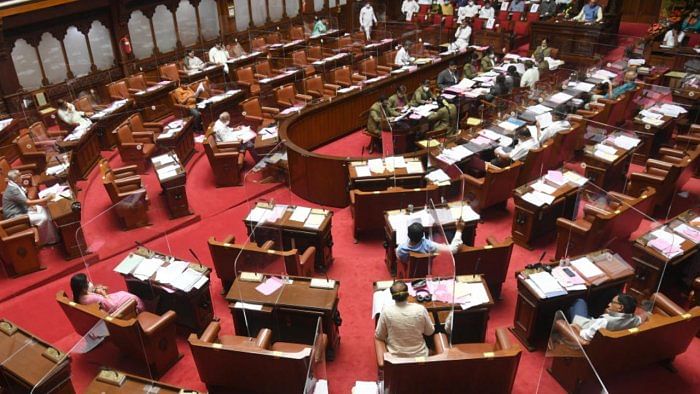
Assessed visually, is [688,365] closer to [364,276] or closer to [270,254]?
[364,276]

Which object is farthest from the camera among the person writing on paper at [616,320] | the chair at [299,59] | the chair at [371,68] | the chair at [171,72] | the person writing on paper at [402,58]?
the chair at [299,59]

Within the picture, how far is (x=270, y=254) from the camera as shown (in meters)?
5.67

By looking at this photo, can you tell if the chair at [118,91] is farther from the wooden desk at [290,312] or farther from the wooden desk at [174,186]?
the wooden desk at [290,312]

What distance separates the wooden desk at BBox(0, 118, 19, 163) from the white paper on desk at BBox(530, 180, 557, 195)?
9228 millimetres

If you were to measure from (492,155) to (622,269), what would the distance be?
3554mm

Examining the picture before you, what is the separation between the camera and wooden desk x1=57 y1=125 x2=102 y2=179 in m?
9.01

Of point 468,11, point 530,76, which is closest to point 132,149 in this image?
point 530,76

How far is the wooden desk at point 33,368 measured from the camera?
4.43 metres

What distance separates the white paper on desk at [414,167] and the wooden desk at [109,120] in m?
6.23

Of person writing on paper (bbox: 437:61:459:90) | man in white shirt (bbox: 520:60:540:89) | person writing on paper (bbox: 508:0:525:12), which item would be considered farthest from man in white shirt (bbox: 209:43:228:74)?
person writing on paper (bbox: 508:0:525:12)

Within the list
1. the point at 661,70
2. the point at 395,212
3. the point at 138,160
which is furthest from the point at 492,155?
the point at 138,160

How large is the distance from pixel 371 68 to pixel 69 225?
8787mm

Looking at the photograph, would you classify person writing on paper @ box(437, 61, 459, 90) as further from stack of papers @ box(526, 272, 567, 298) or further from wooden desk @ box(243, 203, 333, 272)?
stack of papers @ box(526, 272, 567, 298)

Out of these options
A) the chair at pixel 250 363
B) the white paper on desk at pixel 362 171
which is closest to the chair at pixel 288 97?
the white paper on desk at pixel 362 171
